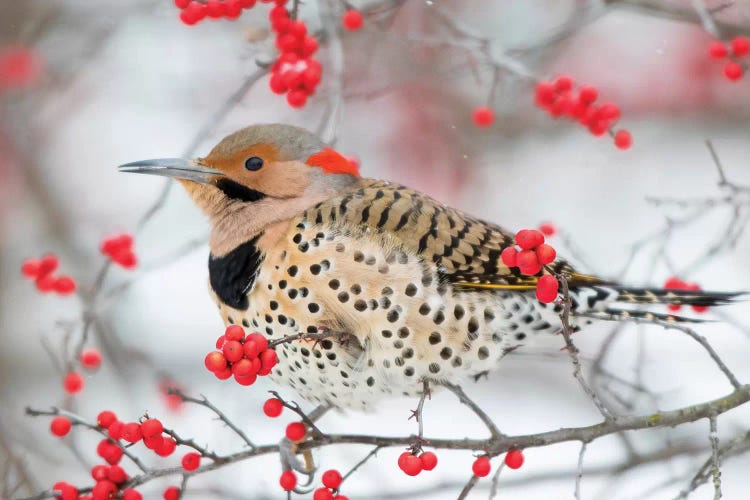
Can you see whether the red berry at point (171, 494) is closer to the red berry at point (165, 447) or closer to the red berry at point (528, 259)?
the red berry at point (165, 447)

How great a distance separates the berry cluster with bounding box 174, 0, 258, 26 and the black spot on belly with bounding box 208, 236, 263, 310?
2.32 ft

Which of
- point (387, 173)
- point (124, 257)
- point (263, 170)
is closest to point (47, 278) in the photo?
point (124, 257)

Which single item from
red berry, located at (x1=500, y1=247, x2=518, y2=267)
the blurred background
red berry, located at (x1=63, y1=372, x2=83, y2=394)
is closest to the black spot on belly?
red berry, located at (x1=63, y1=372, x2=83, y2=394)

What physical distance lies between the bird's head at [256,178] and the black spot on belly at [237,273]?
4cm

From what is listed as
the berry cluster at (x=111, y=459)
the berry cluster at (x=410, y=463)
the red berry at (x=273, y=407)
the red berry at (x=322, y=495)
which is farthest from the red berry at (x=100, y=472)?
the berry cluster at (x=410, y=463)

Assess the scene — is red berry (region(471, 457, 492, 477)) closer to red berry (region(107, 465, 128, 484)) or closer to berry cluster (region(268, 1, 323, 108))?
red berry (region(107, 465, 128, 484))

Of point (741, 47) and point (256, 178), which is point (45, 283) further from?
point (741, 47)

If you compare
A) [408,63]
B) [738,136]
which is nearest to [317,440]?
[408,63]

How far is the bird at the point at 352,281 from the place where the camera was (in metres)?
2.92

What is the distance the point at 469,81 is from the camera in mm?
5953

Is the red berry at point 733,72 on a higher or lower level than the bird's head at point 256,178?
higher

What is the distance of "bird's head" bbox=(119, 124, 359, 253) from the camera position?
3.10 m

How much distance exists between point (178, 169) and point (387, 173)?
3059 mm

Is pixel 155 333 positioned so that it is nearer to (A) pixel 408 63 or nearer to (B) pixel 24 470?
(A) pixel 408 63
